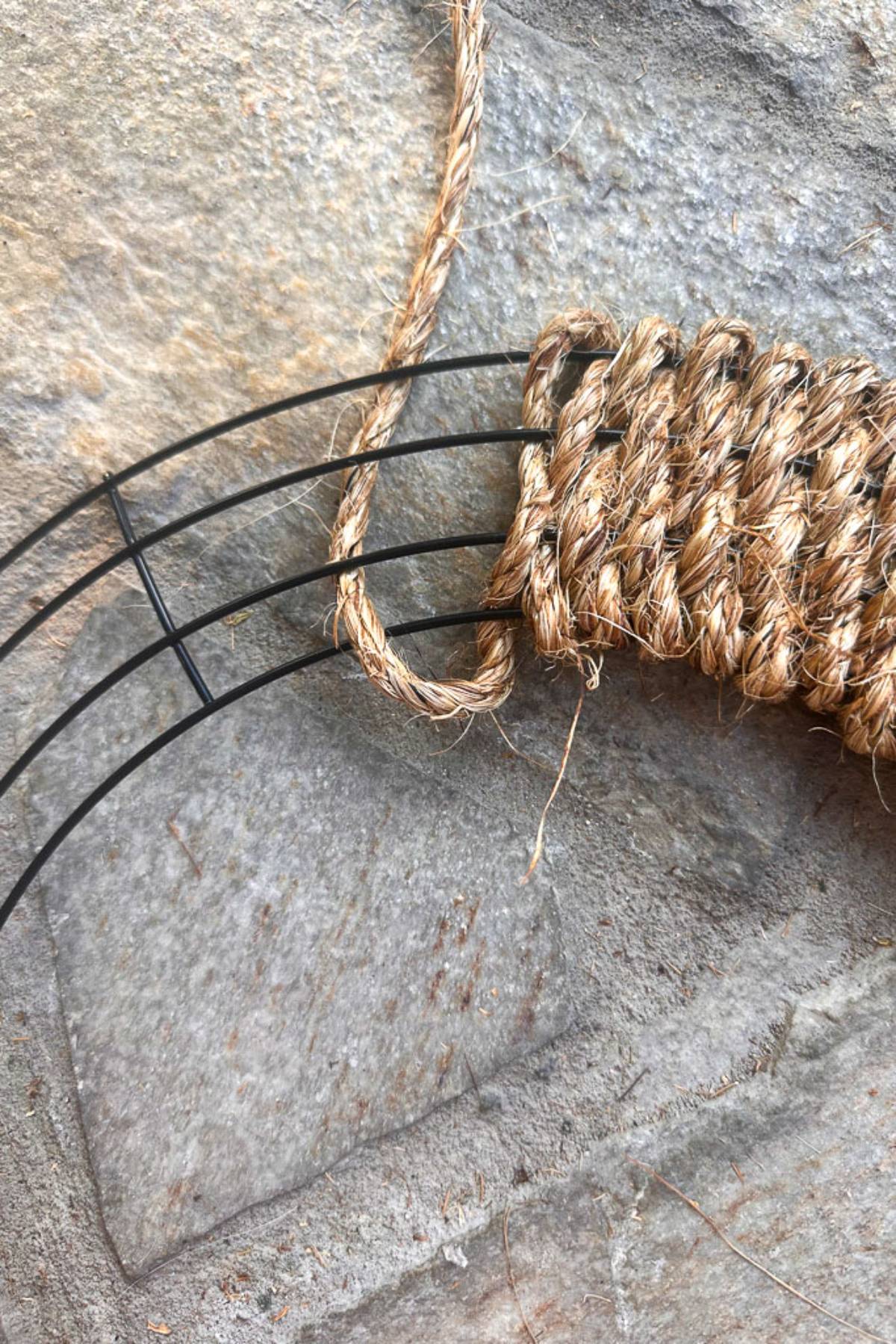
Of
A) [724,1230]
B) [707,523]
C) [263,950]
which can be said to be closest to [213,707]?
[263,950]

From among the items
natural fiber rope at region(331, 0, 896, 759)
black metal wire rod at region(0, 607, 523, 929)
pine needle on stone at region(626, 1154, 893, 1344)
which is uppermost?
natural fiber rope at region(331, 0, 896, 759)

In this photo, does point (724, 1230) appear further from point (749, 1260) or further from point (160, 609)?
point (160, 609)

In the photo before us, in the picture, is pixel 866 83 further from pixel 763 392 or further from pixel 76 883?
pixel 76 883

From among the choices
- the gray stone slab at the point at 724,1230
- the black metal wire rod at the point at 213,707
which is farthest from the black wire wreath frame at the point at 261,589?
the gray stone slab at the point at 724,1230

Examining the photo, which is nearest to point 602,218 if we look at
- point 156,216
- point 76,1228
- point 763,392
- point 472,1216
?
point 763,392

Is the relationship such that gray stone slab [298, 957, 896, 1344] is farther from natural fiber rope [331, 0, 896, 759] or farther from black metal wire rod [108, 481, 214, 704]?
black metal wire rod [108, 481, 214, 704]

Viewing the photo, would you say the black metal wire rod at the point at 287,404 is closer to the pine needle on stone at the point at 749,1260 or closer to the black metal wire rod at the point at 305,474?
the black metal wire rod at the point at 305,474

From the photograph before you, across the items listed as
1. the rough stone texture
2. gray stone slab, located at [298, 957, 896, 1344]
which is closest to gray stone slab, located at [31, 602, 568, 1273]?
the rough stone texture
